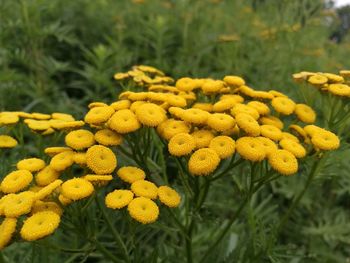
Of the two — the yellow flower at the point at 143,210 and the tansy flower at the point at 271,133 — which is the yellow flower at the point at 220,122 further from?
the yellow flower at the point at 143,210

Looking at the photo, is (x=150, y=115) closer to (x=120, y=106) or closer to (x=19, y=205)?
(x=120, y=106)

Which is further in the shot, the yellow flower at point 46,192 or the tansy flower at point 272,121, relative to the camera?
the tansy flower at point 272,121

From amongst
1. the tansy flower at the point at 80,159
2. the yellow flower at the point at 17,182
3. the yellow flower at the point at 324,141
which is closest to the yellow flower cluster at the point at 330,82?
the yellow flower at the point at 324,141

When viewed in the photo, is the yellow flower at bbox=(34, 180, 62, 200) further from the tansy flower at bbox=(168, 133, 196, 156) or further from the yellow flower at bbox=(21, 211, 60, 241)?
the tansy flower at bbox=(168, 133, 196, 156)

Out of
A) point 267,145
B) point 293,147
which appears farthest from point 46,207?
point 293,147

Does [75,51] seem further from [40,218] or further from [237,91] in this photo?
[40,218]

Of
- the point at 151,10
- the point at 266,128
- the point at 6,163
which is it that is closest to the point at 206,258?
the point at 266,128
